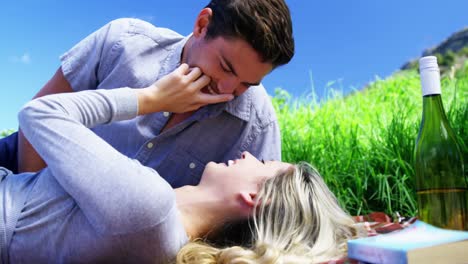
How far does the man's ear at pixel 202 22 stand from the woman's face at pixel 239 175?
29.2 inches

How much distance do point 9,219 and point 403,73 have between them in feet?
21.9

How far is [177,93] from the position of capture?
2.47 m

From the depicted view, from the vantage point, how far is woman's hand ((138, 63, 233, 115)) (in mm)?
2389

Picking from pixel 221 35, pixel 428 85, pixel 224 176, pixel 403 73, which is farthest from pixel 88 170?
pixel 403 73

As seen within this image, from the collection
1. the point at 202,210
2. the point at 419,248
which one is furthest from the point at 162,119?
the point at 419,248

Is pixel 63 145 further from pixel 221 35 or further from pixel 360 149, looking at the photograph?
pixel 360 149

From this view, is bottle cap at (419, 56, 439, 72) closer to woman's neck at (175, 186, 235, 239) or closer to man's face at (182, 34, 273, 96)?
man's face at (182, 34, 273, 96)

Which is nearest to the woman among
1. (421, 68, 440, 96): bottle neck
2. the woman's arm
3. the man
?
the woman's arm

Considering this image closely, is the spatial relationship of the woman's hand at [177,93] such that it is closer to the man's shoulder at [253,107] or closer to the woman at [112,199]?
the woman at [112,199]

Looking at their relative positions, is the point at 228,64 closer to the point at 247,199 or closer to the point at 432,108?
the point at 247,199

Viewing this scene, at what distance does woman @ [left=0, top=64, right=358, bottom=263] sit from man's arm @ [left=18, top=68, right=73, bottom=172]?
633mm

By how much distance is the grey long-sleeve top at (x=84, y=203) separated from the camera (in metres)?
1.86

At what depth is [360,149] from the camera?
393 cm

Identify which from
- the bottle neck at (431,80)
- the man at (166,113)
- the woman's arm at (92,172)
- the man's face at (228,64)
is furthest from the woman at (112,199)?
the bottle neck at (431,80)
